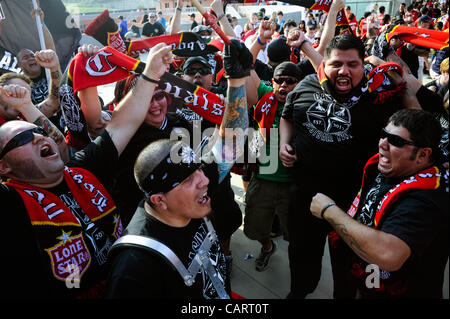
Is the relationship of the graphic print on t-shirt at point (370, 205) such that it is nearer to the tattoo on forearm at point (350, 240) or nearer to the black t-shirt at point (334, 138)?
the tattoo on forearm at point (350, 240)

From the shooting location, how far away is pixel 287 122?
273cm

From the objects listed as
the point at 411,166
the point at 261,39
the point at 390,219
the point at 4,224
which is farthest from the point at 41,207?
the point at 261,39

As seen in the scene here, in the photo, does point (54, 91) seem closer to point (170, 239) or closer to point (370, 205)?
point (170, 239)

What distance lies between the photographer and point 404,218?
146 cm

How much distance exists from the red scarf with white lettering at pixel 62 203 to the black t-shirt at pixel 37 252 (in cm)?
3

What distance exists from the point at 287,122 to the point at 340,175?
0.65 metres

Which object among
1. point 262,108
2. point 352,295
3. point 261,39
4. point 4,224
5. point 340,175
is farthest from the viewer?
point 262,108

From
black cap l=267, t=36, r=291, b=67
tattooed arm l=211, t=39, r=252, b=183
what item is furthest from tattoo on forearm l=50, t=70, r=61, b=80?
black cap l=267, t=36, r=291, b=67

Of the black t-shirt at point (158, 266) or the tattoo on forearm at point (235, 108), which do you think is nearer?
the black t-shirt at point (158, 266)

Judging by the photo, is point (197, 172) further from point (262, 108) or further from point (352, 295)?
point (262, 108)

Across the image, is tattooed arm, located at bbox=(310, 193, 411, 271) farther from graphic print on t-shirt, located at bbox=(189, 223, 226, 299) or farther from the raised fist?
the raised fist

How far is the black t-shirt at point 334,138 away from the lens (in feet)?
7.37

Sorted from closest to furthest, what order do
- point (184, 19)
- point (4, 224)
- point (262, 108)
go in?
1. point (4, 224)
2. point (262, 108)
3. point (184, 19)

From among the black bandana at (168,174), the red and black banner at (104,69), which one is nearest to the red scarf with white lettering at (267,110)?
the red and black banner at (104,69)
